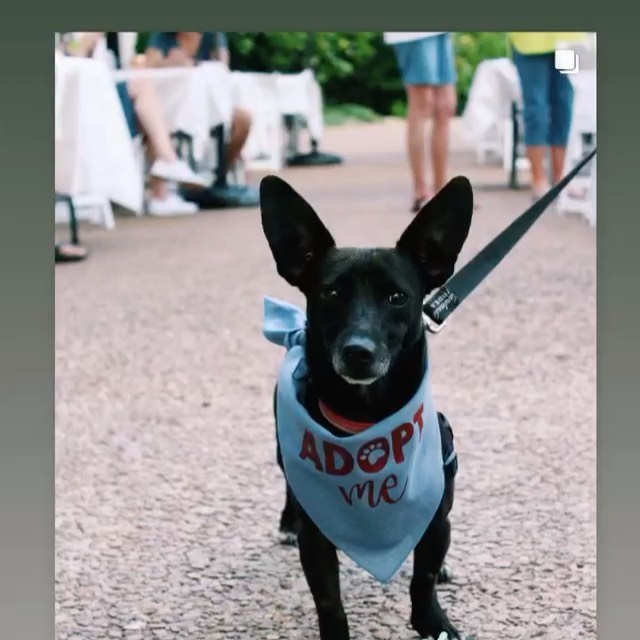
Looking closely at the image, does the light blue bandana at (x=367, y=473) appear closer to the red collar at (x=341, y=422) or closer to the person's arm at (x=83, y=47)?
the red collar at (x=341, y=422)

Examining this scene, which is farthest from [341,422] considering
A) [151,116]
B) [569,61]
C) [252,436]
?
[151,116]

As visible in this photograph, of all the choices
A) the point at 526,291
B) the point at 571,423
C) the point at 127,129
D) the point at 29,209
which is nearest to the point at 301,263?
the point at 29,209

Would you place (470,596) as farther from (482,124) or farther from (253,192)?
(482,124)

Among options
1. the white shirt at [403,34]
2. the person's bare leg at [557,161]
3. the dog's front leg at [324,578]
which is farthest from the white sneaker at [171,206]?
the dog's front leg at [324,578]

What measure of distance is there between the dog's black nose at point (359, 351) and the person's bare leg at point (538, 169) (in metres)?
3.83

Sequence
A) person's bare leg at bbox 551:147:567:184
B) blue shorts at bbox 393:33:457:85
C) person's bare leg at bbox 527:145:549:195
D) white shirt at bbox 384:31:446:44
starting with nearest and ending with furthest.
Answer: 1. white shirt at bbox 384:31:446:44
2. blue shorts at bbox 393:33:457:85
3. person's bare leg at bbox 551:147:567:184
4. person's bare leg at bbox 527:145:549:195

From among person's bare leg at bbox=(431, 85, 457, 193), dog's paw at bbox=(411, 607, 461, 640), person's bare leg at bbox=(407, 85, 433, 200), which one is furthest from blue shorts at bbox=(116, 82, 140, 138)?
dog's paw at bbox=(411, 607, 461, 640)

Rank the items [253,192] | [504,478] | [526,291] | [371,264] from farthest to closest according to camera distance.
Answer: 1. [253,192]
2. [526,291]
3. [504,478]
4. [371,264]

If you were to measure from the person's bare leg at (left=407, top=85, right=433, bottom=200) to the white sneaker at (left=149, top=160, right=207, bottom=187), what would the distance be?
132cm

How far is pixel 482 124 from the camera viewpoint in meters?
6.58

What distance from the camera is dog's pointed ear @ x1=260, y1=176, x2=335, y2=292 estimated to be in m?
2.02

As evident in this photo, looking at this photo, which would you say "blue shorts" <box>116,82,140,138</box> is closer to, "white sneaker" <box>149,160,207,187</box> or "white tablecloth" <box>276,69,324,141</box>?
"white sneaker" <box>149,160,207,187</box>

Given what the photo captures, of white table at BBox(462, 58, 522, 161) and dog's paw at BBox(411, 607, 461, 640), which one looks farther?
white table at BBox(462, 58, 522, 161)

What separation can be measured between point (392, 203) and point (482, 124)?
4.94ft
